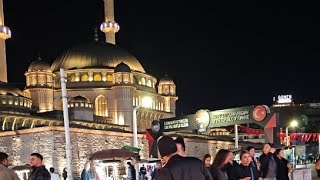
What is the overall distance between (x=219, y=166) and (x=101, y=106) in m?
53.1

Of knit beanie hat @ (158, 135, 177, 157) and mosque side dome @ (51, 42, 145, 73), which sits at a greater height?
mosque side dome @ (51, 42, 145, 73)

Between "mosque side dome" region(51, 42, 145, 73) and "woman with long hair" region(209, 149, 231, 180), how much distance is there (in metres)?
55.9

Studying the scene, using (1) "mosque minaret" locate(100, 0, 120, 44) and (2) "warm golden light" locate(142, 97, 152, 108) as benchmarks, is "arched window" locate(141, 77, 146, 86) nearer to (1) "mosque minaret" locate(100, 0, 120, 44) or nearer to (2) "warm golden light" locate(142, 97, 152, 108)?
(2) "warm golden light" locate(142, 97, 152, 108)

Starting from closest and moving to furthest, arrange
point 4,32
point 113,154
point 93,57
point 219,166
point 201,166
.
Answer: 1. point 201,166
2. point 219,166
3. point 113,154
4. point 4,32
5. point 93,57

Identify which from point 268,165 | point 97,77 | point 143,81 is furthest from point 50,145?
point 143,81

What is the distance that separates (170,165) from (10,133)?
34.4 metres

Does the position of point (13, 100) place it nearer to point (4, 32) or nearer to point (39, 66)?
point (4, 32)

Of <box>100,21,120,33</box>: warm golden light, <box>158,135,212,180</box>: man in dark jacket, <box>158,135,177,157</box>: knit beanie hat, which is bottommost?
<box>158,135,212,180</box>: man in dark jacket

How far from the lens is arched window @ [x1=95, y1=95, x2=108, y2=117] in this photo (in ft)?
193

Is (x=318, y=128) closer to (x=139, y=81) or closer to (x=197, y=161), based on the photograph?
(x=139, y=81)

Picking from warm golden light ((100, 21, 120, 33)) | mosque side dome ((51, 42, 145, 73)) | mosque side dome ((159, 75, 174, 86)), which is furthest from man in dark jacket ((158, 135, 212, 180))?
mosque side dome ((159, 75, 174, 86))

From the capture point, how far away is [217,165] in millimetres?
6277

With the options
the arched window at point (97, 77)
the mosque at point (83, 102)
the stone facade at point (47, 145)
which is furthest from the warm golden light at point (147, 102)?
the stone facade at point (47, 145)

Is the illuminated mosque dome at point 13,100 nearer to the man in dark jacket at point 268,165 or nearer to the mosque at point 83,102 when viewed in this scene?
the mosque at point 83,102
